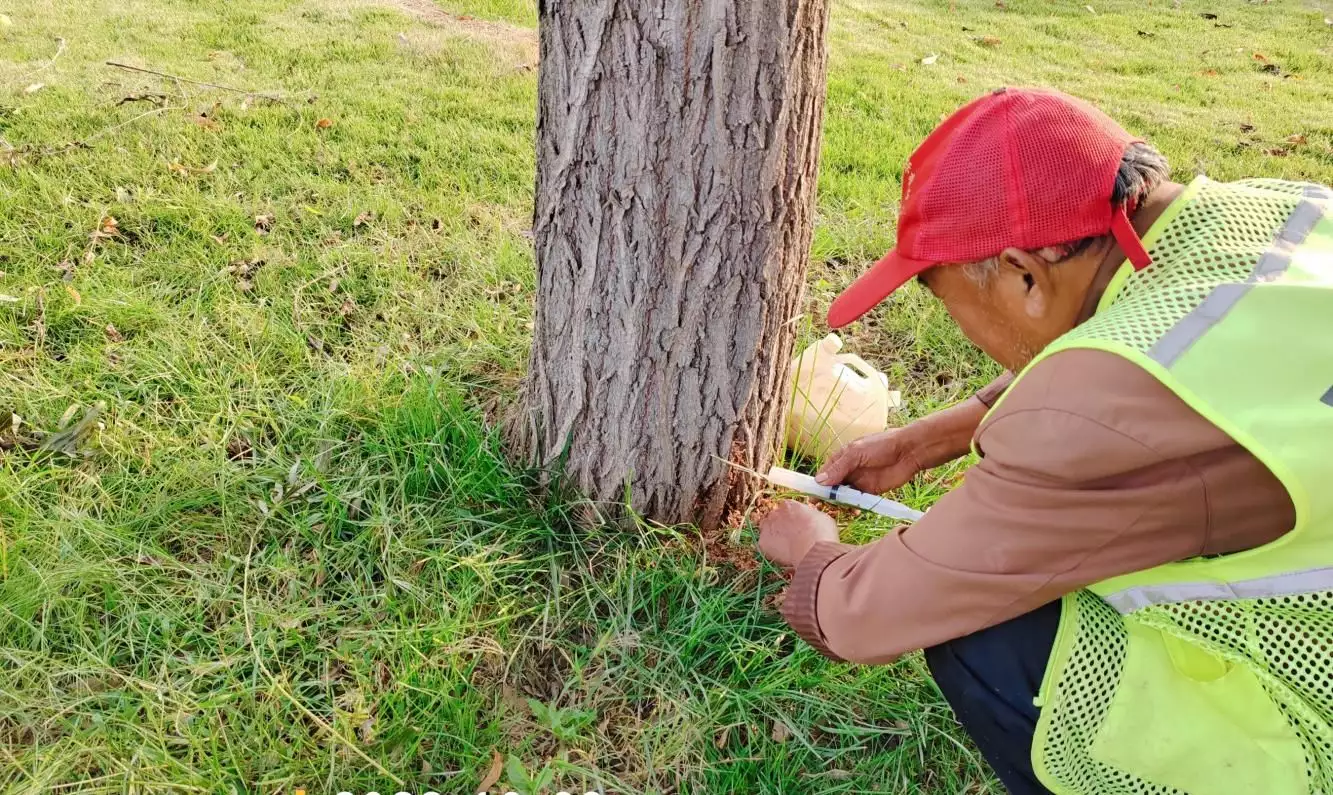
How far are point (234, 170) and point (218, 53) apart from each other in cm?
144

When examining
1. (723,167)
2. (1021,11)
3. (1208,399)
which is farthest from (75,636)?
(1021,11)

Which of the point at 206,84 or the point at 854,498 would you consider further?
the point at 206,84

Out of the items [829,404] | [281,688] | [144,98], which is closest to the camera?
[281,688]

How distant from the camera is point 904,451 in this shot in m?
2.09

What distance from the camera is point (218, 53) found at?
462 centimetres

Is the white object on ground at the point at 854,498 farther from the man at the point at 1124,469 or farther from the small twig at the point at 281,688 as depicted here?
the small twig at the point at 281,688

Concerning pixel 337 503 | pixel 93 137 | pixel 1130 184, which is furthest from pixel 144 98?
pixel 1130 184

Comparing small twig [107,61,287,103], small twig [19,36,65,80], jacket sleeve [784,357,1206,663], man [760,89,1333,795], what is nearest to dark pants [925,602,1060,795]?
man [760,89,1333,795]

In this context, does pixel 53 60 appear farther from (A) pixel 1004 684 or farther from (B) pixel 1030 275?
(A) pixel 1004 684

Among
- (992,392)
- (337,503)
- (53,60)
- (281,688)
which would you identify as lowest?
(281,688)

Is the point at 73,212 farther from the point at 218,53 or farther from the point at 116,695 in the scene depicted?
the point at 116,695

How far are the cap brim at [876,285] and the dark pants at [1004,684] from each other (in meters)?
0.58

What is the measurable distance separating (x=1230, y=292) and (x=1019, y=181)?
11.6 inches

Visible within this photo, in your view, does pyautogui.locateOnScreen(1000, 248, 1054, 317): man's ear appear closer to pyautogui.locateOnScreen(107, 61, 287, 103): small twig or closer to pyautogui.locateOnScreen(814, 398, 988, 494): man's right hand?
pyautogui.locateOnScreen(814, 398, 988, 494): man's right hand
